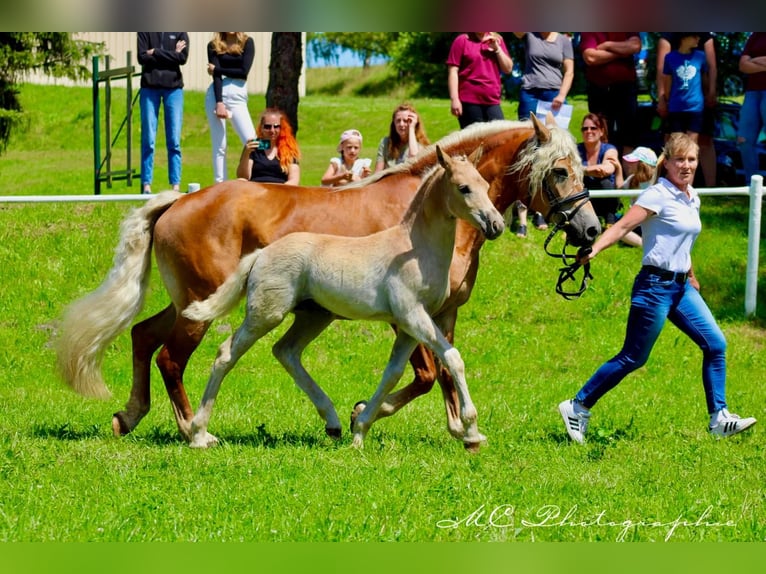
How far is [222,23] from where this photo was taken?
113 centimetres

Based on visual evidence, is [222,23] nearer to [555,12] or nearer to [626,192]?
[555,12]

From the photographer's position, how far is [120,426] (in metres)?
7.45

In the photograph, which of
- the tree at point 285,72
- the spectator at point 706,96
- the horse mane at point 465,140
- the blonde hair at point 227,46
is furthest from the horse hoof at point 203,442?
the tree at point 285,72

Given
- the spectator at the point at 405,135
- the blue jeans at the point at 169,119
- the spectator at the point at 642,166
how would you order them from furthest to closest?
the blue jeans at the point at 169,119 < the spectator at the point at 405,135 < the spectator at the point at 642,166

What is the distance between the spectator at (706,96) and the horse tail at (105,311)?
7156 mm

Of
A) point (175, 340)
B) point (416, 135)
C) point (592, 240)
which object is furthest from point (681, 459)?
point (416, 135)

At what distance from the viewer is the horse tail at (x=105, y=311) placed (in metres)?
7.35

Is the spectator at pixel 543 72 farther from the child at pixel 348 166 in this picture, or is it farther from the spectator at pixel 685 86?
the child at pixel 348 166

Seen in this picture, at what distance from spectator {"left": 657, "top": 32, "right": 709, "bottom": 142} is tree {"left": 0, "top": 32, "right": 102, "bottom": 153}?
8439mm

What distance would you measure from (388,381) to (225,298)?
46.5 inches

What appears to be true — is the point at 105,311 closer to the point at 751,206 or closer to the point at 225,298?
the point at 225,298

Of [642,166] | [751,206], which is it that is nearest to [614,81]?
[751,206]

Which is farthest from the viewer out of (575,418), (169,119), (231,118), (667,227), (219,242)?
(169,119)

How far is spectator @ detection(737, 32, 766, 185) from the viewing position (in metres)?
12.3
